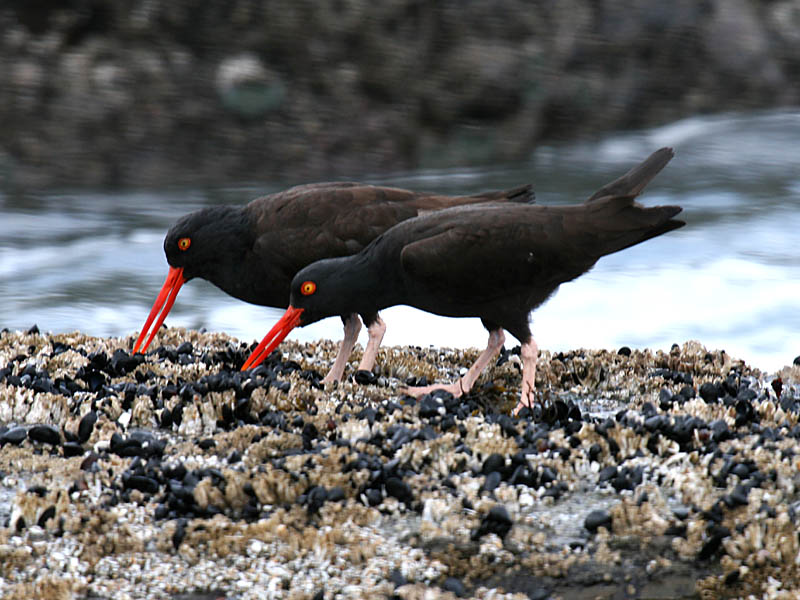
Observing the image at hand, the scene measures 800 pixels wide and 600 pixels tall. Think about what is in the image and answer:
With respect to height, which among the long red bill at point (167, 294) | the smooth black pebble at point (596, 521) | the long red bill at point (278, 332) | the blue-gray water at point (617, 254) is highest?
the blue-gray water at point (617, 254)

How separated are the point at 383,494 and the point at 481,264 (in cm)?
216

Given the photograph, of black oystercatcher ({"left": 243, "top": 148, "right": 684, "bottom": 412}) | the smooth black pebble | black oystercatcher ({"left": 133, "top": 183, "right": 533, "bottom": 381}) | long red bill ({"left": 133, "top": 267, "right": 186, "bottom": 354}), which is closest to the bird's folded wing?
black oystercatcher ({"left": 243, "top": 148, "right": 684, "bottom": 412})

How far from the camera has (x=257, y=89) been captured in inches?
676

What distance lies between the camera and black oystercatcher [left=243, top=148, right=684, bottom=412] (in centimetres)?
682

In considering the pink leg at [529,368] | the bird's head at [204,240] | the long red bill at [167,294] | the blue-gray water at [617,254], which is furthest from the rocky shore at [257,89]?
the pink leg at [529,368]

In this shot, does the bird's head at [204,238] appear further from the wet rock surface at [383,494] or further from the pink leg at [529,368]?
the pink leg at [529,368]

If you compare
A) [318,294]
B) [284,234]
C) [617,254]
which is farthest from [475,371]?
[617,254]

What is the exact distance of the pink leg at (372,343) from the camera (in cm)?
802

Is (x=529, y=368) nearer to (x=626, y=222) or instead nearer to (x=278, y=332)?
(x=626, y=222)

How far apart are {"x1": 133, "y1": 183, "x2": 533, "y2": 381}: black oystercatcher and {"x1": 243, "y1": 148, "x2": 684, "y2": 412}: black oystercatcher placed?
45cm

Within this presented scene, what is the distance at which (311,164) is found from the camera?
55.0ft

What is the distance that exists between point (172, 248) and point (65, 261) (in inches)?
373

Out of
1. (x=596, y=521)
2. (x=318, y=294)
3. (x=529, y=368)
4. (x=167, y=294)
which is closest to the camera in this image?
(x=596, y=521)

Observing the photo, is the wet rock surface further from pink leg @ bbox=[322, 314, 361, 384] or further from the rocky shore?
the rocky shore
